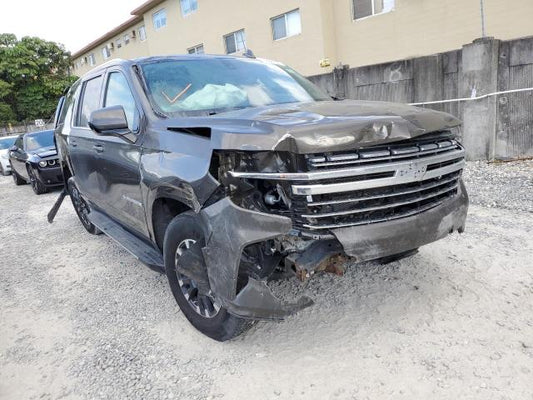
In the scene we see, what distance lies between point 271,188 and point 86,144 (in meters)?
2.86

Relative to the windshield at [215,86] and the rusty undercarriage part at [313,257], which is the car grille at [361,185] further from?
the windshield at [215,86]

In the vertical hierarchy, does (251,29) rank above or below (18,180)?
above

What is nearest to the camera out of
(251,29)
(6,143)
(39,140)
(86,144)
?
(86,144)

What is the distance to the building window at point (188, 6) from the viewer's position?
20.0 meters

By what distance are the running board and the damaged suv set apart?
0.14ft

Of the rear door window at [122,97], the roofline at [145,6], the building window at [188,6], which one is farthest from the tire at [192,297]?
the roofline at [145,6]

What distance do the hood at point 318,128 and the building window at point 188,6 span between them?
19.9 m

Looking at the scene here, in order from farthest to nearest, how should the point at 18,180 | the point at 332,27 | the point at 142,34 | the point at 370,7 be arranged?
the point at 142,34, the point at 332,27, the point at 370,7, the point at 18,180

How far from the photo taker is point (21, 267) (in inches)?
186

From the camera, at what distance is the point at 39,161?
9.42 m

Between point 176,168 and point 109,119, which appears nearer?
point 176,168

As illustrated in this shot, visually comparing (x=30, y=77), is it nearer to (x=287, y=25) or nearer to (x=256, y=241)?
(x=287, y=25)

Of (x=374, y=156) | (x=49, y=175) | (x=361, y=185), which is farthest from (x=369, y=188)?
(x=49, y=175)

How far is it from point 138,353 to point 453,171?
2479 millimetres
